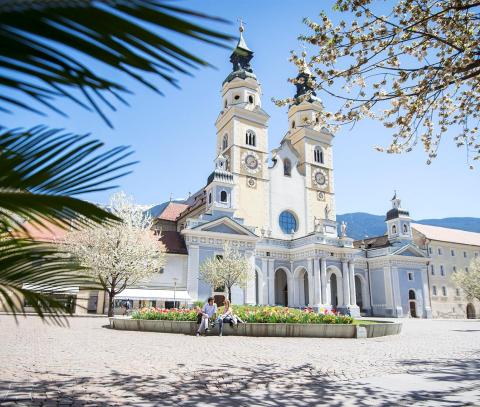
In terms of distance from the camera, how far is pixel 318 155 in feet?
166

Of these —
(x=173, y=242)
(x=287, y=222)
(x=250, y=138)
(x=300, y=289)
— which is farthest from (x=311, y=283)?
(x=250, y=138)

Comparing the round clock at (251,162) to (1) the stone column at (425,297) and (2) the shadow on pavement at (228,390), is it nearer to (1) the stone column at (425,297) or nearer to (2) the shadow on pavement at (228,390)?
(1) the stone column at (425,297)

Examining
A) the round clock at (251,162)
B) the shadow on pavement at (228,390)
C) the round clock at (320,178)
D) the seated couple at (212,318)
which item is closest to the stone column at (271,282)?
the round clock at (251,162)

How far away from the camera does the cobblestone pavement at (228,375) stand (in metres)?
5.65

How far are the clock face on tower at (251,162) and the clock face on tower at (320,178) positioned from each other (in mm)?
7857

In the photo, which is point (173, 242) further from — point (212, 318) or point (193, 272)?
point (212, 318)

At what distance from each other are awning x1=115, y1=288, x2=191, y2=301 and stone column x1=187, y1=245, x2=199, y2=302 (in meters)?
0.58

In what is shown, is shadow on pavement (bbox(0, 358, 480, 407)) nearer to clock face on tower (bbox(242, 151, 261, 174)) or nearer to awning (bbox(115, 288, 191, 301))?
awning (bbox(115, 288, 191, 301))

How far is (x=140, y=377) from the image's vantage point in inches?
275

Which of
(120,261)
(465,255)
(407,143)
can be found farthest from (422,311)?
(407,143)

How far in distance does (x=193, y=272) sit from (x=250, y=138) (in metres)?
17.5

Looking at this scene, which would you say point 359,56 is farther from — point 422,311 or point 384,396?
point 422,311

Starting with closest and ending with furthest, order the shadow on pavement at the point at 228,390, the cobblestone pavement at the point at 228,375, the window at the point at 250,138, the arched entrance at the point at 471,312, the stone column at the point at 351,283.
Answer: the shadow on pavement at the point at 228,390 < the cobblestone pavement at the point at 228,375 < the stone column at the point at 351,283 < the window at the point at 250,138 < the arched entrance at the point at 471,312

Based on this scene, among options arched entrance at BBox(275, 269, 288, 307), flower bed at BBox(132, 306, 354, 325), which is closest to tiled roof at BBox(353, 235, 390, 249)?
arched entrance at BBox(275, 269, 288, 307)
